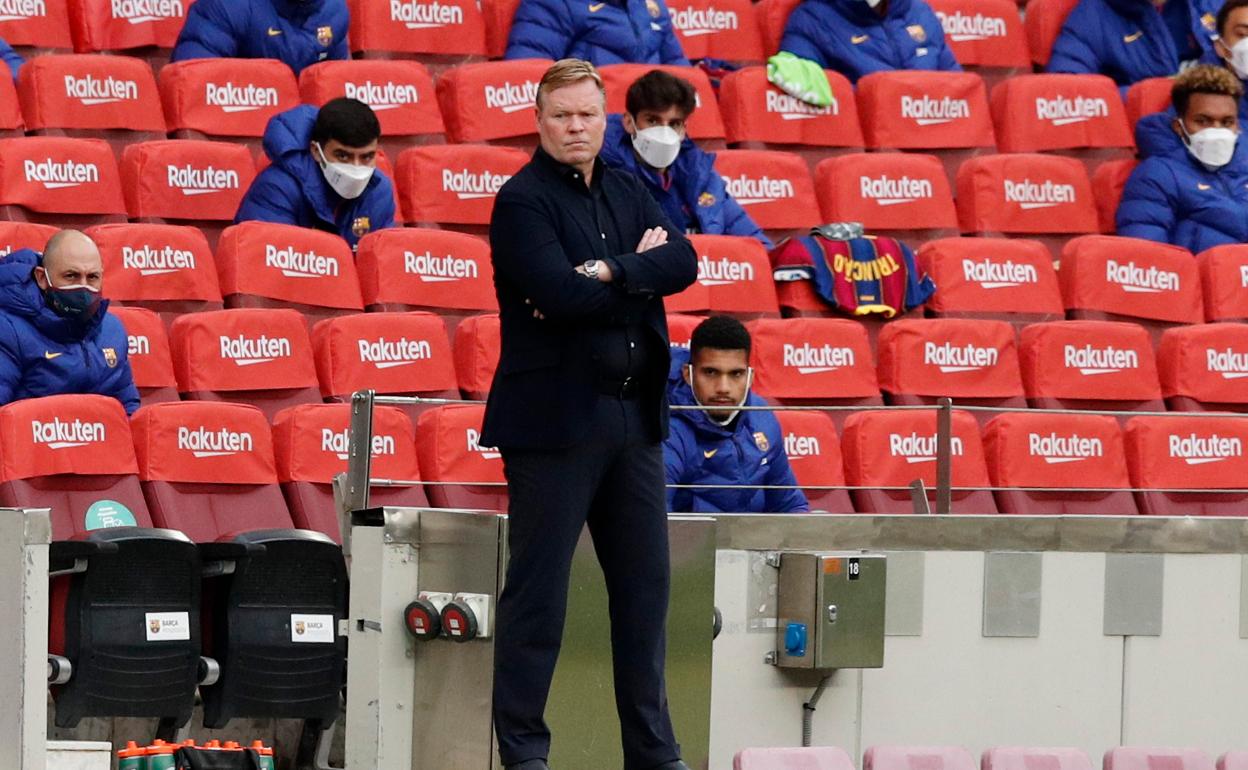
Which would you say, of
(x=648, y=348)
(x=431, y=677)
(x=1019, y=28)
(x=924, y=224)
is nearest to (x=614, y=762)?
(x=431, y=677)

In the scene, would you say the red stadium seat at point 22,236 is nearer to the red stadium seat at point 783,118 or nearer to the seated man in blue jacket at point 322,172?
the seated man in blue jacket at point 322,172

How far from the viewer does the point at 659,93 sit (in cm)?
780

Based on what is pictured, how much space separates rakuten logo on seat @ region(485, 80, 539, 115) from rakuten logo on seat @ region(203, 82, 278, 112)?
2.88ft

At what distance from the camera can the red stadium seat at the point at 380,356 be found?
698 cm

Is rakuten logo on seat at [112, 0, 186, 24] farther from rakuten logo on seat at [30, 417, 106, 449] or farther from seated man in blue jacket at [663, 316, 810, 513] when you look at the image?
seated man in blue jacket at [663, 316, 810, 513]

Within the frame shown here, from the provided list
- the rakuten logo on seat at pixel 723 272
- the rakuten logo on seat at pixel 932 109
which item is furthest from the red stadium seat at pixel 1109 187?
the rakuten logo on seat at pixel 723 272

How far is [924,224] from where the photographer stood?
873 centimetres

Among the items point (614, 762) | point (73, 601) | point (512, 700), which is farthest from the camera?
point (73, 601)

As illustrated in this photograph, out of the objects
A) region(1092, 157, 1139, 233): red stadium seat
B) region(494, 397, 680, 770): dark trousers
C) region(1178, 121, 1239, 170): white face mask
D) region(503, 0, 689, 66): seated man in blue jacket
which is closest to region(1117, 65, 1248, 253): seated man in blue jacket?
region(1178, 121, 1239, 170): white face mask

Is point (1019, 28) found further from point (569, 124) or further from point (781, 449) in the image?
point (569, 124)

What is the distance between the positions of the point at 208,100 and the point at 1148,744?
417 cm

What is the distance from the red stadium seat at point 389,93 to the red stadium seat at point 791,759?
3.98 m

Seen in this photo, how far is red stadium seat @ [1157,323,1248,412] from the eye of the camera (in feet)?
26.7

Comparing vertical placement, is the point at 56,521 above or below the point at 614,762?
above
